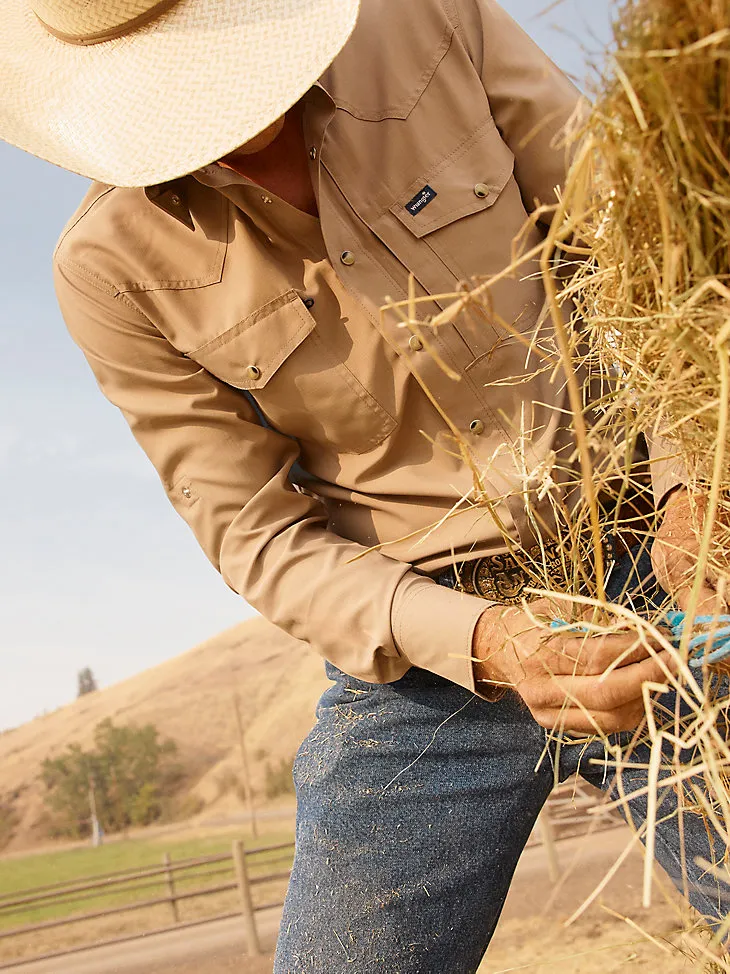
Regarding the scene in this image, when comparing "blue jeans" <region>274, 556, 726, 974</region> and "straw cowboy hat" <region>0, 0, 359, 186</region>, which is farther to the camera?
"blue jeans" <region>274, 556, 726, 974</region>

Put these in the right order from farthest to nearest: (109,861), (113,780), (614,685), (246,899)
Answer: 1. (113,780)
2. (109,861)
3. (246,899)
4. (614,685)

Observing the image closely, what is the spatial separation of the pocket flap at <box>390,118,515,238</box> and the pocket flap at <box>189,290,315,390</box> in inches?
9.3

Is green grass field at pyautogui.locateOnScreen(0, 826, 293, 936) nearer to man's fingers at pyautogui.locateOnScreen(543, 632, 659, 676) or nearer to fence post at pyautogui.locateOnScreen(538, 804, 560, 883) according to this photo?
fence post at pyautogui.locateOnScreen(538, 804, 560, 883)

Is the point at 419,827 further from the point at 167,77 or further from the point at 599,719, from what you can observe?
the point at 167,77

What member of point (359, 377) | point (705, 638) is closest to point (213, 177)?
point (359, 377)

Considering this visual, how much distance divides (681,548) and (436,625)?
1.26 feet

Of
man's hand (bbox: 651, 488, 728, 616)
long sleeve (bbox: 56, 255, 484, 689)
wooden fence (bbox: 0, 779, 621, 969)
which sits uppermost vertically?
long sleeve (bbox: 56, 255, 484, 689)

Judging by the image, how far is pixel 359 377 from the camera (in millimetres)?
1633

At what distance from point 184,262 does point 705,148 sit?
106 centimetres

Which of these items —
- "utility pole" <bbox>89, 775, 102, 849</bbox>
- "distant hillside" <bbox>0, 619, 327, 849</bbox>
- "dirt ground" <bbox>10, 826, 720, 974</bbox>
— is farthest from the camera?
"distant hillside" <bbox>0, 619, 327, 849</bbox>

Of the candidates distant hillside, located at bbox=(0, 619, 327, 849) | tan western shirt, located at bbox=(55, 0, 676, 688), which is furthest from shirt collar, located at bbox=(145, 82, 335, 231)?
distant hillside, located at bbox=(0, 619, 327, 849)

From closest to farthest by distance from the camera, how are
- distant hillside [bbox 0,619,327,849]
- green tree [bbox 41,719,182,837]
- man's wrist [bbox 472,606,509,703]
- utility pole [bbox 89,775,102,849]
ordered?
1. man's wrist [bbox 472,606,509,703]
2. utility pole [bbox 89,775,102,849]
3. green tree [bbox 41,719,182,837]
4. distant hillside [bbox 0,619,327,849]

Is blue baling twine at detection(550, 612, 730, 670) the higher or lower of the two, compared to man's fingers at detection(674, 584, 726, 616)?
lower

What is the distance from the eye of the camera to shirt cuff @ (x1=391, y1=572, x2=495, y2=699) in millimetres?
1358
